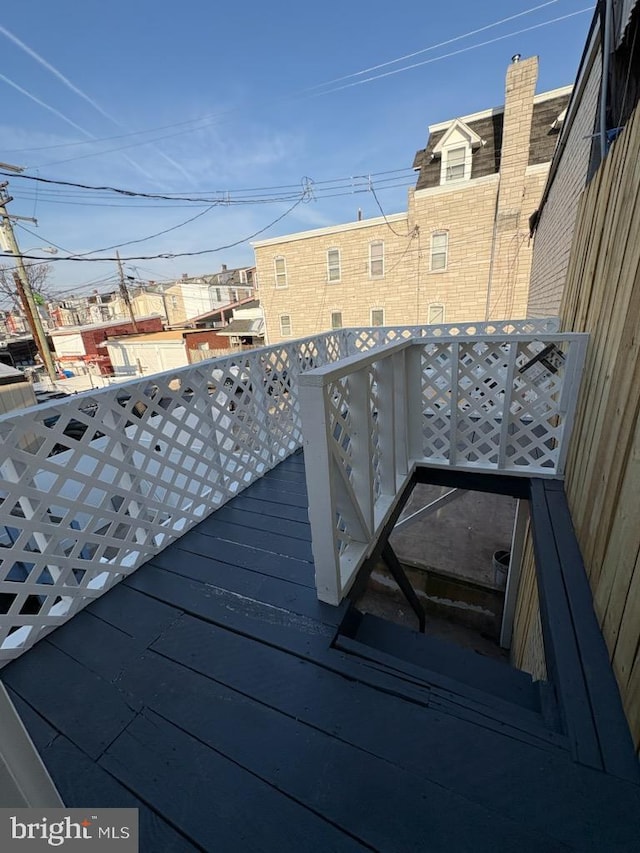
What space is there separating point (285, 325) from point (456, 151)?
721 centimetres

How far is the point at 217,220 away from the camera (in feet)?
34.8

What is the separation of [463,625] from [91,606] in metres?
4.02

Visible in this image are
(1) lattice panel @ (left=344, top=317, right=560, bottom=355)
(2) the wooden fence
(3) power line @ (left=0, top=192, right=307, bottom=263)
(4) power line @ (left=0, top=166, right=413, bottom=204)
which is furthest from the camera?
(3) power line @ (left=0, top=192, right=307, bottom=263)

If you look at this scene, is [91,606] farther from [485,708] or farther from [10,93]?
[10,93]

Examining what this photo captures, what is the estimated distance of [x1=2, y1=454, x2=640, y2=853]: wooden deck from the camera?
0.93 meters

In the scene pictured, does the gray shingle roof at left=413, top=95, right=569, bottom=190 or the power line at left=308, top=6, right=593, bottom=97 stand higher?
the power line at left=308, top=6, right=593, bottom=97

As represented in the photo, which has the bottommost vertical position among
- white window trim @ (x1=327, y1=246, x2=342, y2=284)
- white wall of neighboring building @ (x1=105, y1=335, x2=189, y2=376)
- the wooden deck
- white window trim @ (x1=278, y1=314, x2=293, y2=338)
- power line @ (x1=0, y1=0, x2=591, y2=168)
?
white wall of neighboring building @ (x1=105, y1=335, x2=189, y2=376)

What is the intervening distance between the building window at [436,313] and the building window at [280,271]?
5.19 meters

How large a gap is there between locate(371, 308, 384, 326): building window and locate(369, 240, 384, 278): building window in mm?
1023

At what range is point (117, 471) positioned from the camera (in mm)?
1876

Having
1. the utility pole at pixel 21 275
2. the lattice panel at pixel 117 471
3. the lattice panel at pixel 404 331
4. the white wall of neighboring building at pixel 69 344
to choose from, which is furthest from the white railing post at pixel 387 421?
the white wall of neighboring building at pixel 69 344

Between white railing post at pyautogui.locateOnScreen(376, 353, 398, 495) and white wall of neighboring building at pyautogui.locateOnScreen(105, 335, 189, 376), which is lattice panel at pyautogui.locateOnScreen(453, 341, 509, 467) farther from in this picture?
white wall of neighboring building at pyautogui.locateOnScreen(105, 335, 189, 376)

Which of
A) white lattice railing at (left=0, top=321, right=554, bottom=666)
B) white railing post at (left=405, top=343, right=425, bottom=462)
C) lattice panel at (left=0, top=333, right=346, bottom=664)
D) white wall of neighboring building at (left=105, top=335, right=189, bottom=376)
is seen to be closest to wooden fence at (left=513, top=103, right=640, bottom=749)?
white railing post at (left=405, top=343, right=425, bottom=462)

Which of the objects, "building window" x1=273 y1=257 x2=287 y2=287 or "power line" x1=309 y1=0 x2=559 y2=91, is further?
"building window" x1=273 y1=257 x2=287 y2=287
